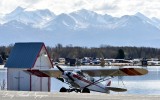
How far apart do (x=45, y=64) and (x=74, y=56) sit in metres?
144

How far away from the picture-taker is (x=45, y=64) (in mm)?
34438

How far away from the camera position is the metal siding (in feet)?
107

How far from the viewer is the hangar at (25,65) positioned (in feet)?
107

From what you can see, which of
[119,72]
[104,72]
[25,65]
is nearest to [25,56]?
[25,65]

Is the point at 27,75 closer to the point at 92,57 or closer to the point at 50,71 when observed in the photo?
the point at 50,71

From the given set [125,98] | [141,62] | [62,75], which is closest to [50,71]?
[62,75]

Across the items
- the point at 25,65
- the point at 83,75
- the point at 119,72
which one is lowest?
the point at 83,75

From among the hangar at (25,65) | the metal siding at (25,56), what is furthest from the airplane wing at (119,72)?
the metal siding at (25,56)

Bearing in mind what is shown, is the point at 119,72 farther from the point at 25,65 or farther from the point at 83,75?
the point at 25,65

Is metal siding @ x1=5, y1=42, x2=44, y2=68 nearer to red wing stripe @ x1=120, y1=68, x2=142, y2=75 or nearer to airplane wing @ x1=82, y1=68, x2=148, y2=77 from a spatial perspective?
airplane wing @ x1=82, y1=68, x2=148, y2=77

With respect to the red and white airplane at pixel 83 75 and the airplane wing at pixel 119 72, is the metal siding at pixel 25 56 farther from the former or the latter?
the airplane wing at pixel 119 72

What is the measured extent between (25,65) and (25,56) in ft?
2.32

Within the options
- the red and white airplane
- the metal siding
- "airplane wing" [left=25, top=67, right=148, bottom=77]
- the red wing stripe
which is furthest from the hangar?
the red wing stripe

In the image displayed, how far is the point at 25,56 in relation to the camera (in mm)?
33062
